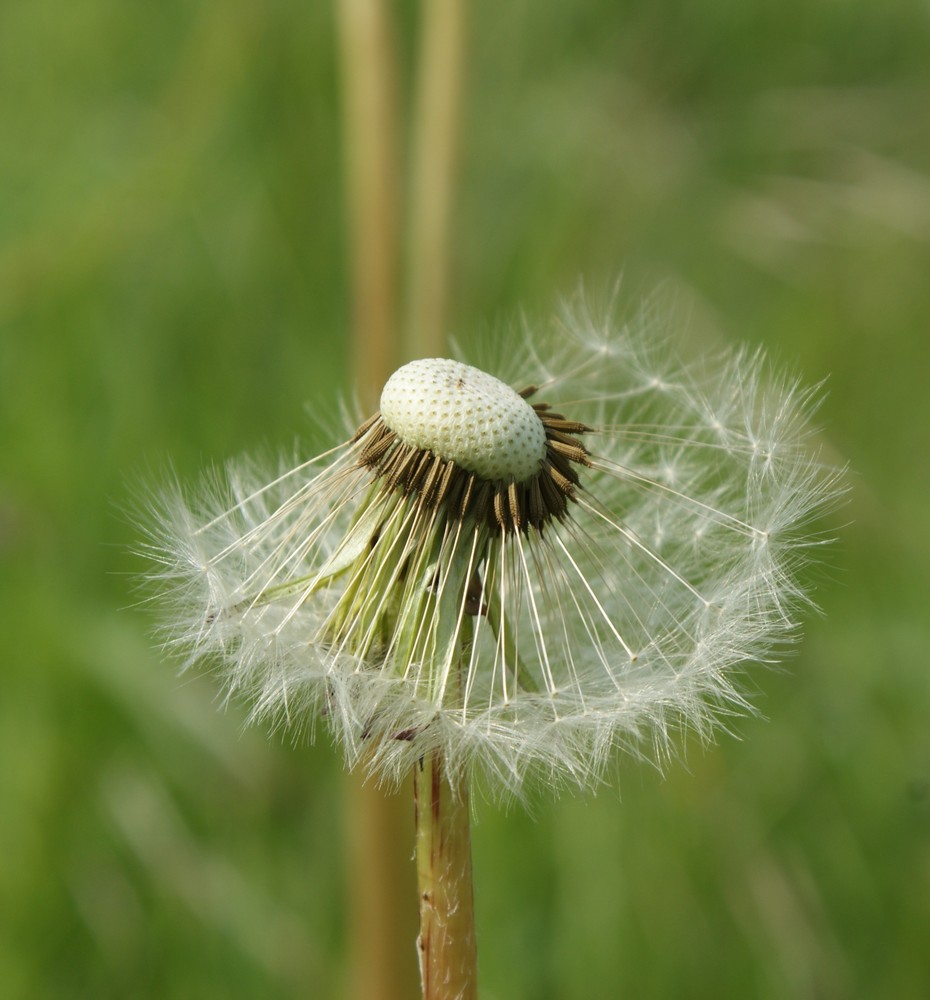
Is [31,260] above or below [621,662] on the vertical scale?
above

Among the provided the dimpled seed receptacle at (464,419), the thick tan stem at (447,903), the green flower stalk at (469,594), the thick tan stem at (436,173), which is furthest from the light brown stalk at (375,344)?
the thick tan stem at (447,903)

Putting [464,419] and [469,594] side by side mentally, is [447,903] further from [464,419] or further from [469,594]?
[464,419]

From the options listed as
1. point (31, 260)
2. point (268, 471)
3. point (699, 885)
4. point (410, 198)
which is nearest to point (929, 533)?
point (699, 885)

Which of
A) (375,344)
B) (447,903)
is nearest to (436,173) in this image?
(375,344)

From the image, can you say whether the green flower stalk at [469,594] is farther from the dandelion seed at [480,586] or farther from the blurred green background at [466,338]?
the blurred green background at [466,338]

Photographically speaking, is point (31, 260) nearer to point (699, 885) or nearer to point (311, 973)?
point (311, 973)

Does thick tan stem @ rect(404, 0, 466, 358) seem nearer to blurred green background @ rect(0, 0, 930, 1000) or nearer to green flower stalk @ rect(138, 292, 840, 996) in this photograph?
blurred green background @ rect(0, 0, 930, 1000)
